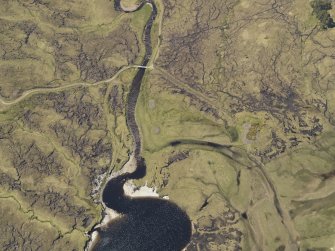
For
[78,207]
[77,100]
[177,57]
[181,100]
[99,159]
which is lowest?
[78,207]

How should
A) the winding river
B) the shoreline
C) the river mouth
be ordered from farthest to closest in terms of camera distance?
the shoreline < the winding river < the river mouth

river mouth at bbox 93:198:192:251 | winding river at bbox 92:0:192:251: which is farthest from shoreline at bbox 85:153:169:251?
river mouth at bbox 93:198:192:251

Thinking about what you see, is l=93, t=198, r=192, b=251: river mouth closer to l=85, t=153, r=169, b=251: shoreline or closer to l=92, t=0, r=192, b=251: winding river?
l=92, t=0, r=192, b=251: winding river

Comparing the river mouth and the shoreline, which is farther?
the shoreline

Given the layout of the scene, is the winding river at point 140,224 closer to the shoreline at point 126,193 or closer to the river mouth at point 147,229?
the river mouth at point 147,229

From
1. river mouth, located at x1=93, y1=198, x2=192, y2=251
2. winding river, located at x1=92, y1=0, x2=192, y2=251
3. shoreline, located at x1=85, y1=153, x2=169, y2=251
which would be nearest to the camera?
river mouth, located at x1=93, y1=198, x2=192, y2=251

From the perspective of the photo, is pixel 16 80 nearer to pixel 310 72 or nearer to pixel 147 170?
pixel 147 170

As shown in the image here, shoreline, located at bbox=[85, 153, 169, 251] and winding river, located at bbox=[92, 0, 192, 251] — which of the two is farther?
shoreline, located at bbox=[85, 153, 169, 251]

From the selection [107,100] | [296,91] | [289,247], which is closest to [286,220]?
[289,247]

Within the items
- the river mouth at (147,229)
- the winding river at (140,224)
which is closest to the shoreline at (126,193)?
the winding river at (140,224)
